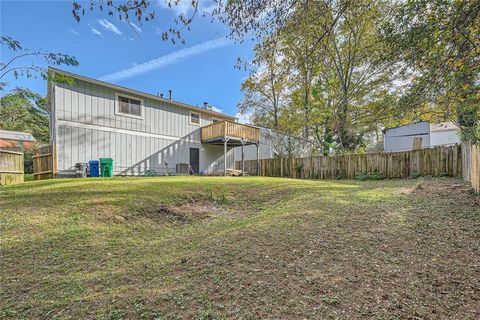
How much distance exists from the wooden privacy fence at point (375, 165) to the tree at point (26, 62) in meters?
11.5

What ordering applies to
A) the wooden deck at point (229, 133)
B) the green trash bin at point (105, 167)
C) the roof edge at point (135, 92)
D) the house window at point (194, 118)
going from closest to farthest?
the roof edge at point (135, 92) → the green trash bin at point (105, 167) → the wooden deck at point (229, 133) → the house window at point (194, 118)

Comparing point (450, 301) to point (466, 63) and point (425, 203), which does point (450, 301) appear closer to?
point (425, 203)

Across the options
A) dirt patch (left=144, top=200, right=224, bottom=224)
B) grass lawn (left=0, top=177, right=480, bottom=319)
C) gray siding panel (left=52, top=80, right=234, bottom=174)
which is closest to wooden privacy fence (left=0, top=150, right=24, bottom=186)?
gray siding panel (left=52, top=80, right=234, bottom=174)

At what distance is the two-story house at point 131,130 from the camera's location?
10562mm

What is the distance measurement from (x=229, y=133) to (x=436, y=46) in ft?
36.6

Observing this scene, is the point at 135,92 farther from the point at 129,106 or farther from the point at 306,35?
the point at 306,35

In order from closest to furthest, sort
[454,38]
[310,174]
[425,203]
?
1. [454,38]
2. [425,203]
3. [310,174]

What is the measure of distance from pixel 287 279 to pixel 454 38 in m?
3.91

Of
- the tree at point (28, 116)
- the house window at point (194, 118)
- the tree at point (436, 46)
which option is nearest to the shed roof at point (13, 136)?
the tree at point (28, 116)

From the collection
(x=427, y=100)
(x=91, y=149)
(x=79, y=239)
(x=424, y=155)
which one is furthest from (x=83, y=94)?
(x=424, y=155)

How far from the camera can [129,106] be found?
12758mm

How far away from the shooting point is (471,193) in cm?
527

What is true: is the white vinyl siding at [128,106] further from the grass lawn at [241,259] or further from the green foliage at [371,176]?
the green foliage at [371,176]

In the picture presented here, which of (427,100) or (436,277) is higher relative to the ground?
(427,100)
